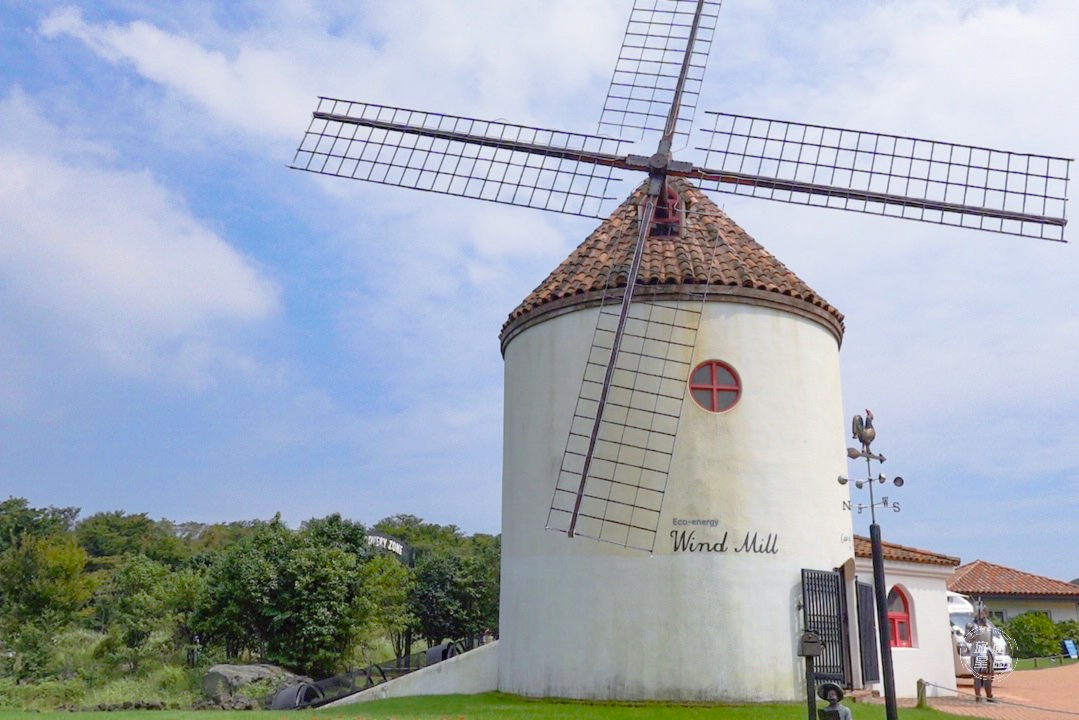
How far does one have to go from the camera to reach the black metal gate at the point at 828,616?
12820mm

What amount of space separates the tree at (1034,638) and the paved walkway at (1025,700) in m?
7.60

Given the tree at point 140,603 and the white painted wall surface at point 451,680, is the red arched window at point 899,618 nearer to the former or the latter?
the white painted wall surface at point 451,680

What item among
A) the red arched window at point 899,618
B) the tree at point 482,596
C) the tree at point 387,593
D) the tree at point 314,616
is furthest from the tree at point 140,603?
the red arched window at point 899,618

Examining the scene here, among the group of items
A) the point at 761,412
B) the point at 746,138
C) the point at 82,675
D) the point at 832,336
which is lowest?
the point at 82,675

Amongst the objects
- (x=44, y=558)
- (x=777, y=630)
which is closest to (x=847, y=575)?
(x=777, y=630)

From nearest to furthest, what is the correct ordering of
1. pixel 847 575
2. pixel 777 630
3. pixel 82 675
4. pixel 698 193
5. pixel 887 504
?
pixel 887 504
pixel 777 630
pixel 847 575
pixel 698 193
pixel 82 675

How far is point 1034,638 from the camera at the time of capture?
2831cm

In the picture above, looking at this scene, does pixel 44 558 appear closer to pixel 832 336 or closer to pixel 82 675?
pixel 82 675

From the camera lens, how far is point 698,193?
1591 cm

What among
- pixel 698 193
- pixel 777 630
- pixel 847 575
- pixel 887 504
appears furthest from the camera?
pixel 698 193

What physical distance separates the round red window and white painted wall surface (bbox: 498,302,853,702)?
143 millimetres

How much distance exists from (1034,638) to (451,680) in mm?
22081

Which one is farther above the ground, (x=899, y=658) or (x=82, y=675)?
(x=899, y=658)

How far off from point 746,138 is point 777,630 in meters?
7.75
